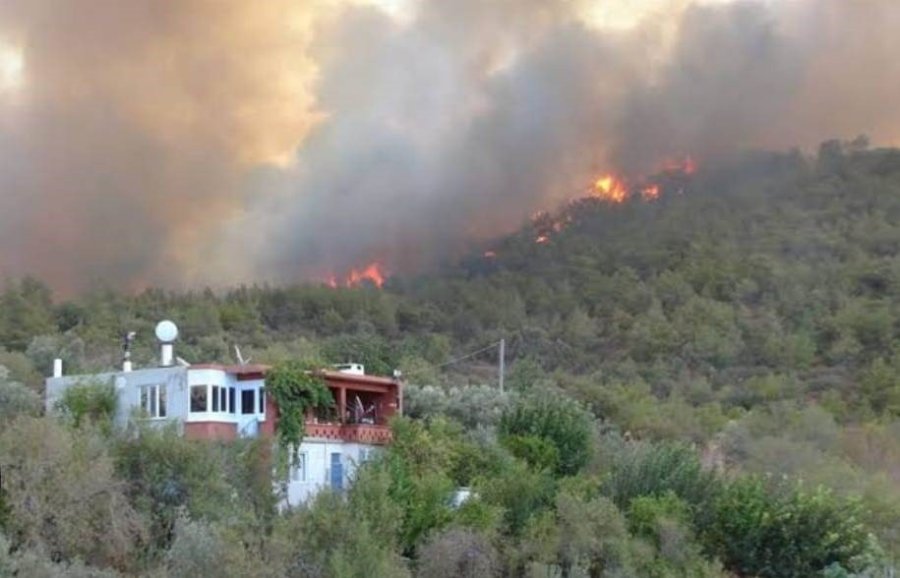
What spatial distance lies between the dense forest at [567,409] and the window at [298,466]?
8.57 ft

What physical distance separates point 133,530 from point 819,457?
29571 millimetres

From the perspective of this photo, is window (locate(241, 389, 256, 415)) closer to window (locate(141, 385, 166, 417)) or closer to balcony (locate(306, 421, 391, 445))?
balcony (locate(306, 421, 391, 445))

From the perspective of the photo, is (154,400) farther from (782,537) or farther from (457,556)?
(782,537)

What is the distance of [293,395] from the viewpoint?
3609 centimetres

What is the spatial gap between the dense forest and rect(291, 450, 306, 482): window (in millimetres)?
2612

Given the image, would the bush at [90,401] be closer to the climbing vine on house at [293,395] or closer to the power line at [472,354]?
the climbing vine on house at [293,395]

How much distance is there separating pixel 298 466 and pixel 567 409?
1033 centimetres

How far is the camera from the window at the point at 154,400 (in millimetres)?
36250

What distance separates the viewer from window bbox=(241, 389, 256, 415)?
119ft

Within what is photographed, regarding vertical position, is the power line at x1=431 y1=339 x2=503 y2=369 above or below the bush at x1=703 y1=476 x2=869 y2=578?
above

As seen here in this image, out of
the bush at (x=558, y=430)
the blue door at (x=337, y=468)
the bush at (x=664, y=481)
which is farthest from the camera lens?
the bush at (x=558, y=430)

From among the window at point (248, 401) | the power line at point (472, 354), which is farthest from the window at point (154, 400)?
the power line at point (472, 354)

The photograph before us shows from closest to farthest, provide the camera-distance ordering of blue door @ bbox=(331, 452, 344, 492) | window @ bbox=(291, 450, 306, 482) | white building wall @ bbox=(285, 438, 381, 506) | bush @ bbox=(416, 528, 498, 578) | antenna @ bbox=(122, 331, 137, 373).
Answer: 1. bush @ bbox=(416, 528, 498, 578)
2. white building wall @ bbox=(285, 438, 381, 506)
3. window @ bbox=(291, 450, 306, 482)
4. blue door @ bbox=(331, 452, 344, 492)
5. antenna @ bbox=(122, 331, 137, 373)

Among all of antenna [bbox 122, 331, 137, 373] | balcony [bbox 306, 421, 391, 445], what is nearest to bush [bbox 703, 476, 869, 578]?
balcony [bbox 306, 421, 391, 445]
